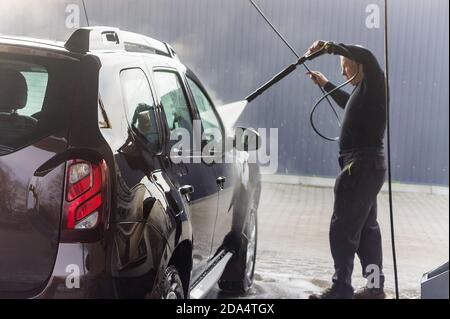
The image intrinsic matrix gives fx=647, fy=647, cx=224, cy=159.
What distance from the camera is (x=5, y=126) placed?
2.38 meters

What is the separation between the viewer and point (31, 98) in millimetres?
2607

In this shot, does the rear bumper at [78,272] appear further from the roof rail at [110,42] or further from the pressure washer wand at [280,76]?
the pressure washer wand at [280,76]

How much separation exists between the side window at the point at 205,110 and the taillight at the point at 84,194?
1.34 m

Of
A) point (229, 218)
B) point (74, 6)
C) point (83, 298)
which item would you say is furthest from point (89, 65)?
point (229, 218)

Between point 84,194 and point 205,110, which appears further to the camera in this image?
point 205,110

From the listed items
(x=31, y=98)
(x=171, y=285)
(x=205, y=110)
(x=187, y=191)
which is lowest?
(x=171, y=285)

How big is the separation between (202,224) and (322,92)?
3.63ft

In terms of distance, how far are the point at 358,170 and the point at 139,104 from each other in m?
1.45

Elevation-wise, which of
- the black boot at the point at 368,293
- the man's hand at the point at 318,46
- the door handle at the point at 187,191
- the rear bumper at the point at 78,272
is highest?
the man's hand at the point at 318,46

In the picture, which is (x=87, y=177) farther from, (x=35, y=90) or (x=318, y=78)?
(x=318, y=78)

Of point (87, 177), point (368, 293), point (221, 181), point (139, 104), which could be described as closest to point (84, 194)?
point (87, 177)

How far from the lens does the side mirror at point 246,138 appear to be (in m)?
3.70

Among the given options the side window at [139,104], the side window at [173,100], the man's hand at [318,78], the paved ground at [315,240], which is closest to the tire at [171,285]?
the side window at [139,104]

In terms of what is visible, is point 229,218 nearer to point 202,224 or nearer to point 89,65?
point 202,224
